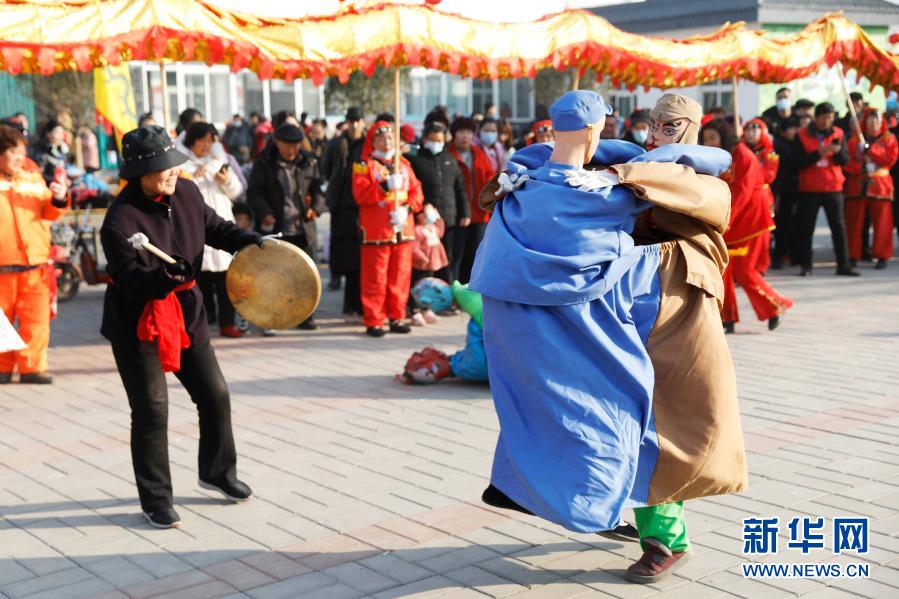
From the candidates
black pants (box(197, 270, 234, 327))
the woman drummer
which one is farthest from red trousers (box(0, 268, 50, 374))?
the woman drummer

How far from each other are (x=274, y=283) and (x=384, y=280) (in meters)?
4.33

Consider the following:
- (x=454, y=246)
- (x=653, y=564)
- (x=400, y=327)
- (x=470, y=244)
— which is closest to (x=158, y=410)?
(x=653, y=564)

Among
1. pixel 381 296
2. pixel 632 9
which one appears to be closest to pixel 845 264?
pixel 381 296

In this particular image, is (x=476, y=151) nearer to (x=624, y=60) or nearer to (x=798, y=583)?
(x=624, y=60)

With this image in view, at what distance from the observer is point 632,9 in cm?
3466

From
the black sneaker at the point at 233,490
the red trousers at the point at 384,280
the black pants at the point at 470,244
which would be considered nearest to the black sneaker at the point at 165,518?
the black sneaker at the point at 233,490

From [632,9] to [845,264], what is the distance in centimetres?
2325

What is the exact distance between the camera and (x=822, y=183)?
13.0 meters

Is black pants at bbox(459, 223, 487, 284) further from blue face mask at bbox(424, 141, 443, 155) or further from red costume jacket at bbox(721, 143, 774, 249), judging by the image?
red costume jacket at bbox(721, 143, 774, 249)

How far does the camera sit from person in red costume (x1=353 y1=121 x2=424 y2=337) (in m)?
9.61

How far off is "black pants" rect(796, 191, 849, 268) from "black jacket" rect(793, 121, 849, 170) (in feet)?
1.21

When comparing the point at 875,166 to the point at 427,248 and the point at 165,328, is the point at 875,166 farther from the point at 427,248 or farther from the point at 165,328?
the point at 165,328

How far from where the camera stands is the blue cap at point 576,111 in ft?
12.8

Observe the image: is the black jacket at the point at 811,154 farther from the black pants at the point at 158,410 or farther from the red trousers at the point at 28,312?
the black pants at the point at 158,410
